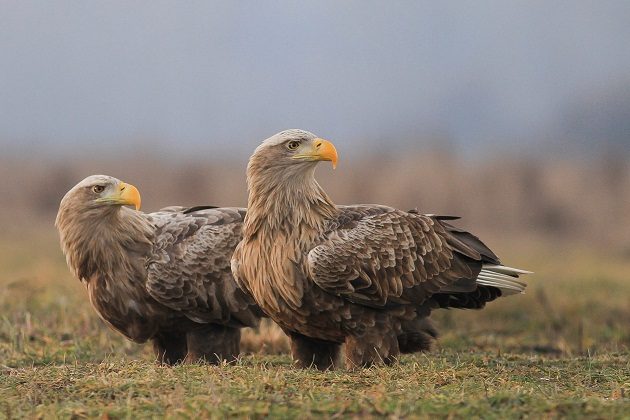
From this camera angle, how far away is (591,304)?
14.3 m

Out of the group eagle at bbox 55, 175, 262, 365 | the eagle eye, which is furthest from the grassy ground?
the eagle eye

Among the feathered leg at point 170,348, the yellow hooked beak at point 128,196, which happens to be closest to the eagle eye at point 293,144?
the yellow hooked beak at point 128,196

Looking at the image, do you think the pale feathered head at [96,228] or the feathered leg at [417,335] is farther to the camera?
the pale feathered head at [96,228]

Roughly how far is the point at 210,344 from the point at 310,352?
1.04 m

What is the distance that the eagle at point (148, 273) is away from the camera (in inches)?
352

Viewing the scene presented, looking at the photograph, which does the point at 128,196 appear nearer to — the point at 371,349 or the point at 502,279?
the point at 371,349

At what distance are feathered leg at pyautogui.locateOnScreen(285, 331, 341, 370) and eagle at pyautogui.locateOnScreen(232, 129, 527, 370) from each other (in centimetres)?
1

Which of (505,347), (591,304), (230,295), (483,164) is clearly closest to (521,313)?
(591,304)

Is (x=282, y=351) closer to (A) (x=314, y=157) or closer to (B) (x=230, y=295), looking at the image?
(B) (x=230, y=295)

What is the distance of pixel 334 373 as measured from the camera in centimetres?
748

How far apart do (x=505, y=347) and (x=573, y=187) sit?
34.2m

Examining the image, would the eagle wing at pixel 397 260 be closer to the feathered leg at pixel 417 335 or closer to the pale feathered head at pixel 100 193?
the feathered leg at pixel 417 335

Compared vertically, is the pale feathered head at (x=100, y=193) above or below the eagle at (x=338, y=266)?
above

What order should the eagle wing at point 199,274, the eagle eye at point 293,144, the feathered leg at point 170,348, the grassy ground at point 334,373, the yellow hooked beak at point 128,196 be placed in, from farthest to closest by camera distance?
the feathered leg at point 170,348 < the eagle wing at point 199,274 < the yellow hooked beak at point 128,196 < the eagle eye at point 293,144 < the grassy ground at point 334,373
